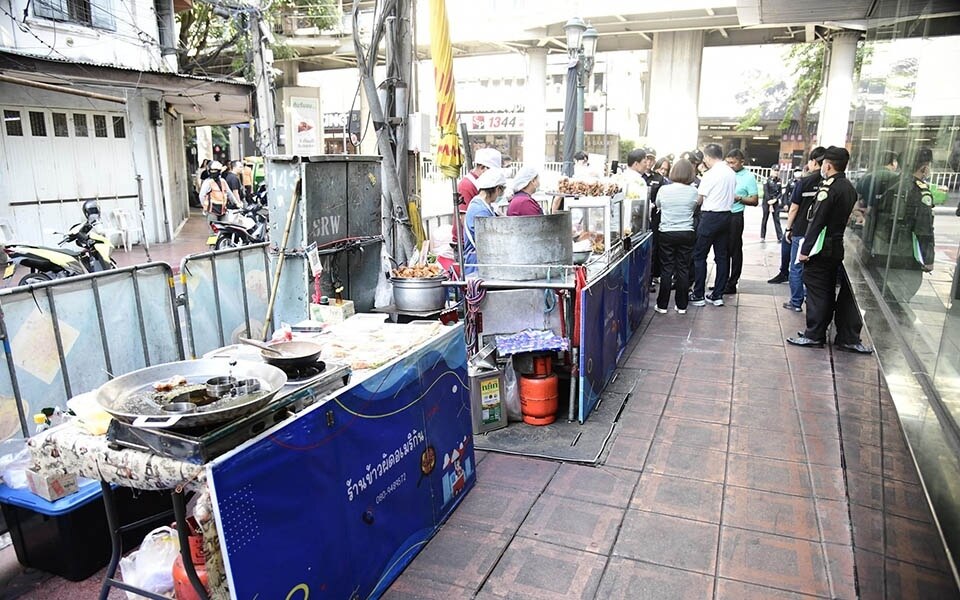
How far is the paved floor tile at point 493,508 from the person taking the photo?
3.57 m

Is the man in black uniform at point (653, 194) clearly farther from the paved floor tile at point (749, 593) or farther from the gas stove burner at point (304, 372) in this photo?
the gas stove burner at point (304, 372)

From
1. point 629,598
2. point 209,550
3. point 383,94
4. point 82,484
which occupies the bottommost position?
point 629,598

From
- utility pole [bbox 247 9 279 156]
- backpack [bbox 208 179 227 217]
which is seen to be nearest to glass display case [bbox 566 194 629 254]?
utility pole [bbox 247 9 279 156]

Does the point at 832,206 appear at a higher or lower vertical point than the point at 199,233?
higher

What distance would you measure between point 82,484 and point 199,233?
14.2 m

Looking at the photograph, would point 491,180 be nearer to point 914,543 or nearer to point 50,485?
point 50,485

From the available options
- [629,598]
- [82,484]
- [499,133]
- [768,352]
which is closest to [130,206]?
[82,484]

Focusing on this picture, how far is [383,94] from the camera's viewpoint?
6.63 m

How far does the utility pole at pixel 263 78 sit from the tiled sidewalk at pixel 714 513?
8832mm

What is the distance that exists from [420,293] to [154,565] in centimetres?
329

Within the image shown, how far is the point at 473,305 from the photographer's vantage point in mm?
4969

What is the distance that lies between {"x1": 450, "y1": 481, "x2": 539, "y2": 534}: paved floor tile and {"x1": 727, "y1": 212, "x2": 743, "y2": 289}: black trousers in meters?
5.83

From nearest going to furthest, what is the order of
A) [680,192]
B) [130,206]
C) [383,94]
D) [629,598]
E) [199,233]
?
[629,598]
[383,94]
[680,192]
[130,206]
[199,233]

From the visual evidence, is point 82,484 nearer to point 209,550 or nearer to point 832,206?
point 209,550
